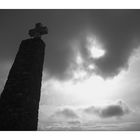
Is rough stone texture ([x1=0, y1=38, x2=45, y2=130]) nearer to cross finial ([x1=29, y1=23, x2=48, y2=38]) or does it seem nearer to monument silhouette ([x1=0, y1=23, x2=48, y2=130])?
monument silhouette ([x1=0, y1=23, x2=48, y2=130])

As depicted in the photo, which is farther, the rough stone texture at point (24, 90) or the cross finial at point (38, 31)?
the cross finial at point (38, 31)

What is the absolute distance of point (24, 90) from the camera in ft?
14.3

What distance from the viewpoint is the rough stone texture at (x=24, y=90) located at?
405 cm

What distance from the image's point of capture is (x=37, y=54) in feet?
16.8

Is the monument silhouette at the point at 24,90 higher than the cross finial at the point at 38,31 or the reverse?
the reverse

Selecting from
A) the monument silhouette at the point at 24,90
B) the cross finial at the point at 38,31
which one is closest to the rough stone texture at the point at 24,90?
the monument silhouette at the point at 24,90

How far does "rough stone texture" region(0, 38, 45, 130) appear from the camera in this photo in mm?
4055

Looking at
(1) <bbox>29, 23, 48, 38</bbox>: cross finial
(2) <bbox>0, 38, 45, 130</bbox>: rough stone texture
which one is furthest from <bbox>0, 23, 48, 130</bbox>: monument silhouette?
(1) <bbox>29, 23, 48, 38</bbox>: cross finial

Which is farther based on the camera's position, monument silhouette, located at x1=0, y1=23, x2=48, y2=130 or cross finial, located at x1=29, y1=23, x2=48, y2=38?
cross finial, located at x1=29, y1=23, x2=48, y2=38

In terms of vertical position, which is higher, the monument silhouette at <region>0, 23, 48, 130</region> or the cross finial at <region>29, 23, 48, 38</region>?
the cross finial at <region>29, 23, 48, 38</region>

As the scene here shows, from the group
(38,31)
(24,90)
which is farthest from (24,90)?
(38,31)

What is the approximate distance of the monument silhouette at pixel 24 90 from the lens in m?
4.06

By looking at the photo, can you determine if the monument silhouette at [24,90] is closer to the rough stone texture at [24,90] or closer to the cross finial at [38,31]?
the rough stone texture at [24,90]

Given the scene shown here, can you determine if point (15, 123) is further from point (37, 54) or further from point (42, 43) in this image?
point (42, 43)
